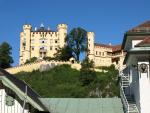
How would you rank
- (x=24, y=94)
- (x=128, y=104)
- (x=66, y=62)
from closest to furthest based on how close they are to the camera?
1. (x=24, y=94)
2. (x=128, y=104)
3. (x=66, y=62)

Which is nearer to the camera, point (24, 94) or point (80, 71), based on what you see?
point (24, 94)

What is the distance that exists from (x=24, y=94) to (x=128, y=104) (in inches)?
139

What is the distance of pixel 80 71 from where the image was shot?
124 m

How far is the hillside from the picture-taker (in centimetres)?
10260

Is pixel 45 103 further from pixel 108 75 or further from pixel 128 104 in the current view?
pixel 108 75

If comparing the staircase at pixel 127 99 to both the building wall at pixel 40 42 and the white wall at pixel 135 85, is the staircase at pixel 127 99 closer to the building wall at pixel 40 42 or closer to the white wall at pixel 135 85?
the white wall at pixel 135 85

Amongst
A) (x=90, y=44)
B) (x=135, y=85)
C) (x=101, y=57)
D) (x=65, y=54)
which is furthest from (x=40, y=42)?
(x=135, y=85)

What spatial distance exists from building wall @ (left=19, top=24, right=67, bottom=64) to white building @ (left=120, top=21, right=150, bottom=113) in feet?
491

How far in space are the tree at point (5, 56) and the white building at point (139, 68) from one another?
12190 centimetres

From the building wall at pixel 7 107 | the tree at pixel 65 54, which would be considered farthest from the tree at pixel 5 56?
the building wall at pixel 7 107

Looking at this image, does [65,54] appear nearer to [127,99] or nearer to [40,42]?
[40,42]

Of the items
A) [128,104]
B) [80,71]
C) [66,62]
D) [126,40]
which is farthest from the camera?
[66,62]

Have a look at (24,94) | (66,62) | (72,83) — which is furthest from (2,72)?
(66,62)

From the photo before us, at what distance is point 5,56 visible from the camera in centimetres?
13962
